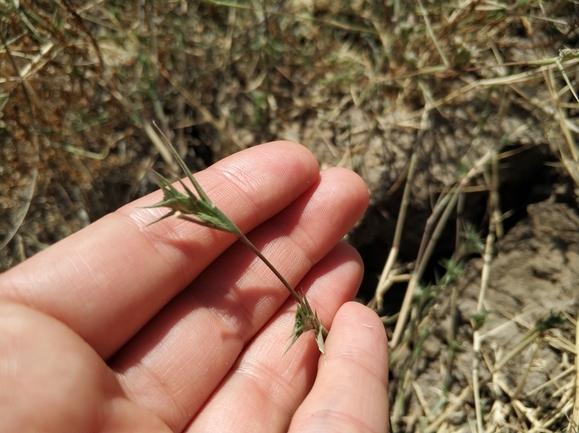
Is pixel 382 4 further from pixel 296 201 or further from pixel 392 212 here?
pixel 296 201

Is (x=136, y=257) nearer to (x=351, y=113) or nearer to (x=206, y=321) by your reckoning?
(x=206, y=321)

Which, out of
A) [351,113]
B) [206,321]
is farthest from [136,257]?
[351,113]

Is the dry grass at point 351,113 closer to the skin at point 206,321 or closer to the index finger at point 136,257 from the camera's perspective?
the skin at point 206,321

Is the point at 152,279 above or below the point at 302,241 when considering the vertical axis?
above

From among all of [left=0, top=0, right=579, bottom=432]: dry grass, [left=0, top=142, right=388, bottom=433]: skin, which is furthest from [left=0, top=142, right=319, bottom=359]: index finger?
[left=0, top=0, right=579, bottom=432]: dry grass

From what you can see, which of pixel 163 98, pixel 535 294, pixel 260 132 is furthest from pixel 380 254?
pixel 163 98

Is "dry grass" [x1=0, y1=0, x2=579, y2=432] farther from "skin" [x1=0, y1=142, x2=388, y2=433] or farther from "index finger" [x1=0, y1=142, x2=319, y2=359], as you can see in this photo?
"index finger" [x1=0, y1=142, x2=319, y2=359]

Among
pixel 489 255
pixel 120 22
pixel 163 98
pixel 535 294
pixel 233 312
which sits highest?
pixel 120 22
